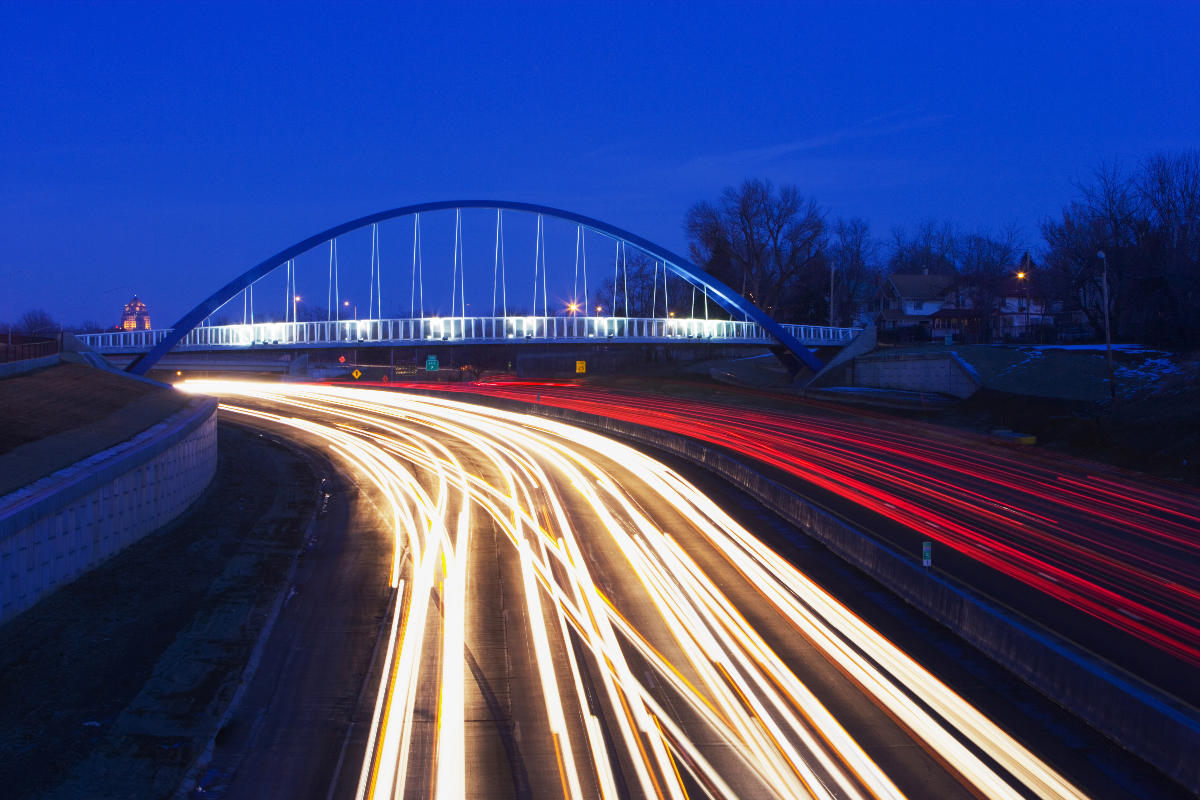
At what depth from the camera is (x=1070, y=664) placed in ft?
37.2

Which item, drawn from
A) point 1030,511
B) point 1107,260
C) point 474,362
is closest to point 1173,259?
point 1107,260

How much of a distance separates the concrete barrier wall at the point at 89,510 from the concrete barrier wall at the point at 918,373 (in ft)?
143

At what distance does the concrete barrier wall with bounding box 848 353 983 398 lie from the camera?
54875 mm

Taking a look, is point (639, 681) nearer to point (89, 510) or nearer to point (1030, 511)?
point (89, 510)

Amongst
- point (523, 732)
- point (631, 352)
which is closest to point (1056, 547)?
point (523, 732)

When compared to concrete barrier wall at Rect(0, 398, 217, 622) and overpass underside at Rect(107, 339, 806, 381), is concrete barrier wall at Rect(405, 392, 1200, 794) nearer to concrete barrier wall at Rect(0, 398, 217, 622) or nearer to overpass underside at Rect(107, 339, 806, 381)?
concrete barrier wall at Rect(0, 398, 217, 622)

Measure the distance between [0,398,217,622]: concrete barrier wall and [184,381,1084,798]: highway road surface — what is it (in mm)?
6237

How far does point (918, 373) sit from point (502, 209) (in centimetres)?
3959

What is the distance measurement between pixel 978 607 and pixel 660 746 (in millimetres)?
6212

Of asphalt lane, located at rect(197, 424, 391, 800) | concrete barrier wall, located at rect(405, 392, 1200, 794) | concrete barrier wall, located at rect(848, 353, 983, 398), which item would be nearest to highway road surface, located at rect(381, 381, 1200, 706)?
concrete barrier wall, located at rect(405, 392, 1200, 794)

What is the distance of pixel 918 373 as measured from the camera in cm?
5941

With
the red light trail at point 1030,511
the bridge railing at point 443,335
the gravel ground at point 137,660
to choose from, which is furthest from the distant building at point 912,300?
the gravel ground at point 137,660

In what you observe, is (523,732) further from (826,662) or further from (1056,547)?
(1056,547)

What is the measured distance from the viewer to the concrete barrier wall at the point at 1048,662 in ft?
30.9
